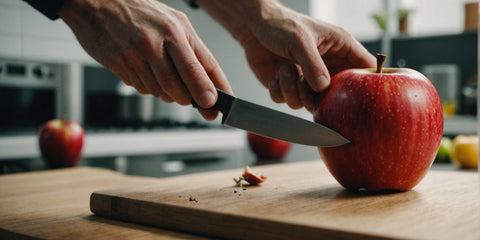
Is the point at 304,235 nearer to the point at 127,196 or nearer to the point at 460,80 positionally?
the point at 127,196

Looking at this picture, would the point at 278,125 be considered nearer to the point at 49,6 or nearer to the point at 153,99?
the point at 49,6

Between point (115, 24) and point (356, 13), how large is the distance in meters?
4.29

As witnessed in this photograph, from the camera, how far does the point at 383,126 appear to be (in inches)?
35.5

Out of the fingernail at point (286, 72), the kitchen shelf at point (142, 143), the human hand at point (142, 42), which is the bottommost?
the kitchen shelf at point (142, 143)

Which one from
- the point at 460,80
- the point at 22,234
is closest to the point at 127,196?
the point at 22,234

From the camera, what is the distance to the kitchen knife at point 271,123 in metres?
0.95

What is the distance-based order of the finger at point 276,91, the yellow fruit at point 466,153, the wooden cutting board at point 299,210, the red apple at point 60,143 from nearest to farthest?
the wooden cutting board at point 299,210 < the finger at point 276,91 < the red apple at point 60,143 < the yellow fruit at point 466,153

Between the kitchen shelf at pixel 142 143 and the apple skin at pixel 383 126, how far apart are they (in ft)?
6.96

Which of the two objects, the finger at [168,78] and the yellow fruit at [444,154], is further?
the yellow fruit at [444,154]

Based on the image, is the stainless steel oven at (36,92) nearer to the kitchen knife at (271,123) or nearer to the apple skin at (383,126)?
the kitchen knife at (271,123)

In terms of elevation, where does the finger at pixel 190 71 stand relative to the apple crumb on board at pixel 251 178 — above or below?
above

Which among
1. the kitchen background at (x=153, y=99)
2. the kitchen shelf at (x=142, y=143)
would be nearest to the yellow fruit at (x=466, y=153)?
the kitchen background at (x=153, y=99)

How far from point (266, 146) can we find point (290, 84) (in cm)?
92

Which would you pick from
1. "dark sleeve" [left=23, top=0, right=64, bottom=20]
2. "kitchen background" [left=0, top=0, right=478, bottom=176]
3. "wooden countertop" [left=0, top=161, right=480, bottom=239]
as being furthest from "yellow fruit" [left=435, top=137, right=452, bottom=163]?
"dark sleeve" [left=23, top=0, right=64, bottom=20]
